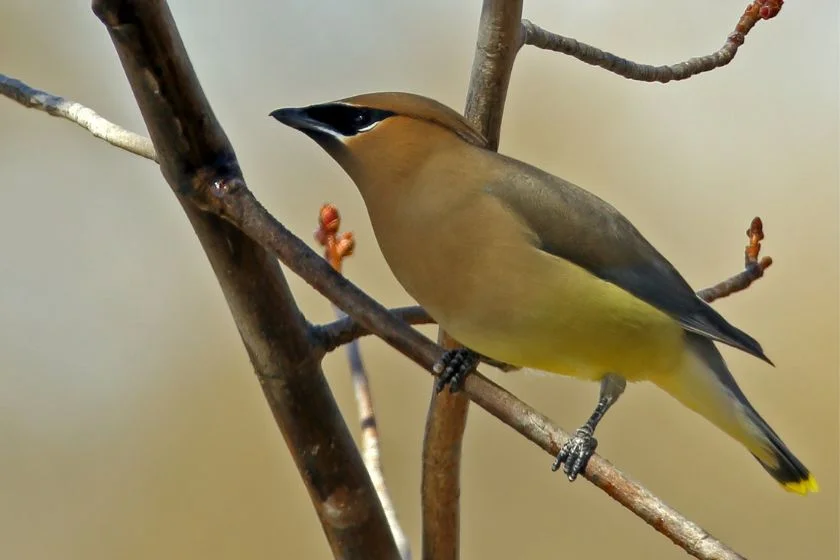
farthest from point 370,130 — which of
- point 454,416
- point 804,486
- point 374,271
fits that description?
point 374,271

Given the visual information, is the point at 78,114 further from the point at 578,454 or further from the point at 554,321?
the point at 578,454

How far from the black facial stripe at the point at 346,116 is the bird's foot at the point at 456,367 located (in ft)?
1.04

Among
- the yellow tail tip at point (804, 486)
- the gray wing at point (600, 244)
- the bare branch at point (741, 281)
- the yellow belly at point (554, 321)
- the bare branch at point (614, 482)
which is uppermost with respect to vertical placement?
the bare branch at point (741, 281)

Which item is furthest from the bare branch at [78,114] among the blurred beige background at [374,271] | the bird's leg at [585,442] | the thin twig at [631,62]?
the blurred beige background at [374,271]

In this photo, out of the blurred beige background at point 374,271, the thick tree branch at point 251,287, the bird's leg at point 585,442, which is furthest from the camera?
the blurred beige background at point 374,271

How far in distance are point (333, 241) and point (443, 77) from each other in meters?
1.22

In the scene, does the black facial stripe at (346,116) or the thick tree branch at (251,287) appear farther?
the black facial stripe at (346,116)

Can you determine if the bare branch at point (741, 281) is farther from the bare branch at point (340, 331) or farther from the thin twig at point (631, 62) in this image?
the bare branch at point (340, 331)

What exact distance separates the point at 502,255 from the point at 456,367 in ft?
0.62

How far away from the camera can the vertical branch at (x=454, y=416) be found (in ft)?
4.53

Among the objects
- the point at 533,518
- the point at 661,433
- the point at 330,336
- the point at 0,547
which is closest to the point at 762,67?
the point at 661,433

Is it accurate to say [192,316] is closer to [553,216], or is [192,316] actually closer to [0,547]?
[0,547]

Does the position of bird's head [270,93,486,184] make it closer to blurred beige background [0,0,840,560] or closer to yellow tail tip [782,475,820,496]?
yellow tail tip [782,475,820,496]

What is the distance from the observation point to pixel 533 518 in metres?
2.66
